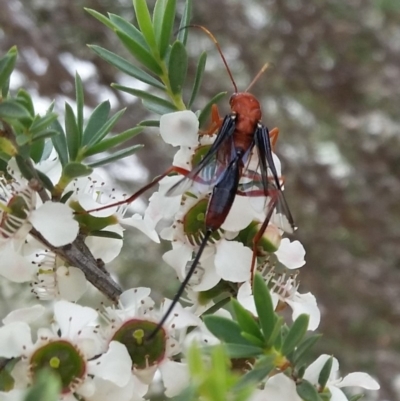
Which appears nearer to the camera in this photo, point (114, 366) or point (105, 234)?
point (114, 366)

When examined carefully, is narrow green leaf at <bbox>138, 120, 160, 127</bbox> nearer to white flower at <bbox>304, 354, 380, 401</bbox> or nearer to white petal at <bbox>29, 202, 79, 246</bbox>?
white petal at <bbox>29, 202, 79, 246</bbox>

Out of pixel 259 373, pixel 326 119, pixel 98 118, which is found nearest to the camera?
pixel 259 373

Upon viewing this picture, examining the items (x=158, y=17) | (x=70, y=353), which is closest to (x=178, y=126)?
(x=158, y=17)

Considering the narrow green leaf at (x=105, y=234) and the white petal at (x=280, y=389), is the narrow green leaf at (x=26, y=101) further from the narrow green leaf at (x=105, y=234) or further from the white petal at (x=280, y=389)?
the white petal at (x=280, y=389)

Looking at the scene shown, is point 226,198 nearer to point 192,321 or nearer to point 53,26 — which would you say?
point 192,321

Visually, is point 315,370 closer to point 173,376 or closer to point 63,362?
point 173,376
